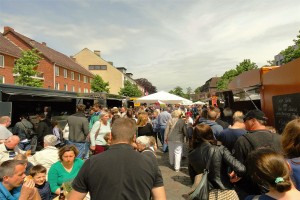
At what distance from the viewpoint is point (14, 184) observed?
3.14 metres

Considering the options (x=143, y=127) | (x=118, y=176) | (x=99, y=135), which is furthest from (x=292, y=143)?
(x=143, y=127)

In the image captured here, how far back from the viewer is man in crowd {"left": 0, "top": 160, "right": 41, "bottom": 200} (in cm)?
297

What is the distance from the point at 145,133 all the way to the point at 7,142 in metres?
4.51

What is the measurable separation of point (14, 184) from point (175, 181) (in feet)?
15.1

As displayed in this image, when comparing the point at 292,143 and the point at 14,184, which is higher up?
the point at 292,143

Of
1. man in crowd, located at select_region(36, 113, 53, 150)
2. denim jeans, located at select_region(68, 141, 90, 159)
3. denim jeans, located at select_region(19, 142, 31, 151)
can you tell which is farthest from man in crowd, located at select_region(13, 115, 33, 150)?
denim jeans, located at select_region(68, 141, 90, 159)

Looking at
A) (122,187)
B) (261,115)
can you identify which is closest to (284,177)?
(122,187)

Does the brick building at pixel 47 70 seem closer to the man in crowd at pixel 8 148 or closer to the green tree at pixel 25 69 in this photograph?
the green tree at pixel 25 69

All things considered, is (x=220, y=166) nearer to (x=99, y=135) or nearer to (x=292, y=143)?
(x=292, y=143)

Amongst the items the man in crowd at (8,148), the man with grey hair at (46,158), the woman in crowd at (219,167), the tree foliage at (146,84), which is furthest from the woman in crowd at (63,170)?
the tree foliage at (146,84)

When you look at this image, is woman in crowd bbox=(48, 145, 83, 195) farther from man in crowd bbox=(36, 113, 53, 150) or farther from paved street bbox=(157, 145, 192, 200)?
man in crowd bbox=(36, 113, 53, 150)

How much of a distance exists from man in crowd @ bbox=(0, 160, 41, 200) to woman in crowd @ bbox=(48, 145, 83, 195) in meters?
0.85

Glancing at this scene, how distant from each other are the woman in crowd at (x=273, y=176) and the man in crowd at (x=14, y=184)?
7.64 feet

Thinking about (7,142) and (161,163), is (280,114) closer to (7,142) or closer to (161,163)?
(161,163)
